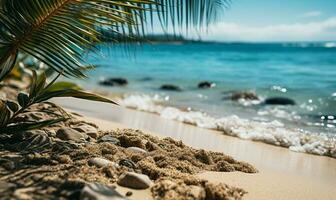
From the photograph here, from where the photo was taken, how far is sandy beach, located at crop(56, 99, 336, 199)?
3.34 m

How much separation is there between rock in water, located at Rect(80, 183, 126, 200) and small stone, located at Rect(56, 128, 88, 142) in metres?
1.33

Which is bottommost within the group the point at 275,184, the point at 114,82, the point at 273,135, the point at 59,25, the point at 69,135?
the point at 114,82

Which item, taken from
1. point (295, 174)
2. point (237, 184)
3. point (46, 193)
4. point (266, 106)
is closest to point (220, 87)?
point (266, 106)

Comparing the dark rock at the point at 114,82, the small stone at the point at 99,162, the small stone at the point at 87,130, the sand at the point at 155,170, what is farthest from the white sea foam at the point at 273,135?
the dark rock at the point at 114,82

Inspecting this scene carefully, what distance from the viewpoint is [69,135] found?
3.65 meters

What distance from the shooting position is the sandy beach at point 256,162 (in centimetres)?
334

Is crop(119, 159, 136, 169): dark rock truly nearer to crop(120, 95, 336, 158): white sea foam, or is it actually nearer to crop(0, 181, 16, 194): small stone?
crop(0, 181, 16, 194): small stone

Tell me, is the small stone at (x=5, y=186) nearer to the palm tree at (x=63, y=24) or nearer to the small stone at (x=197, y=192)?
the palm tree at (x=63, y=24)

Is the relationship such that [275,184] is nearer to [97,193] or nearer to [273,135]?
[97,193]

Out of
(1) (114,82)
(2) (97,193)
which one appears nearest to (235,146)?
(2) (97,193)

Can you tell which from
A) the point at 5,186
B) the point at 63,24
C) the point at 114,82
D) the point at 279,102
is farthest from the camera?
the point at 114,82

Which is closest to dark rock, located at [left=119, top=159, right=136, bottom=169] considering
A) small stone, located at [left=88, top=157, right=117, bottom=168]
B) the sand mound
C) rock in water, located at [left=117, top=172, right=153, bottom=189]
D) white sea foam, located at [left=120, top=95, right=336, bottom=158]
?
the sand mound

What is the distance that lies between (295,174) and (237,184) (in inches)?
47.7

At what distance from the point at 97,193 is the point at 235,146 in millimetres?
3361
